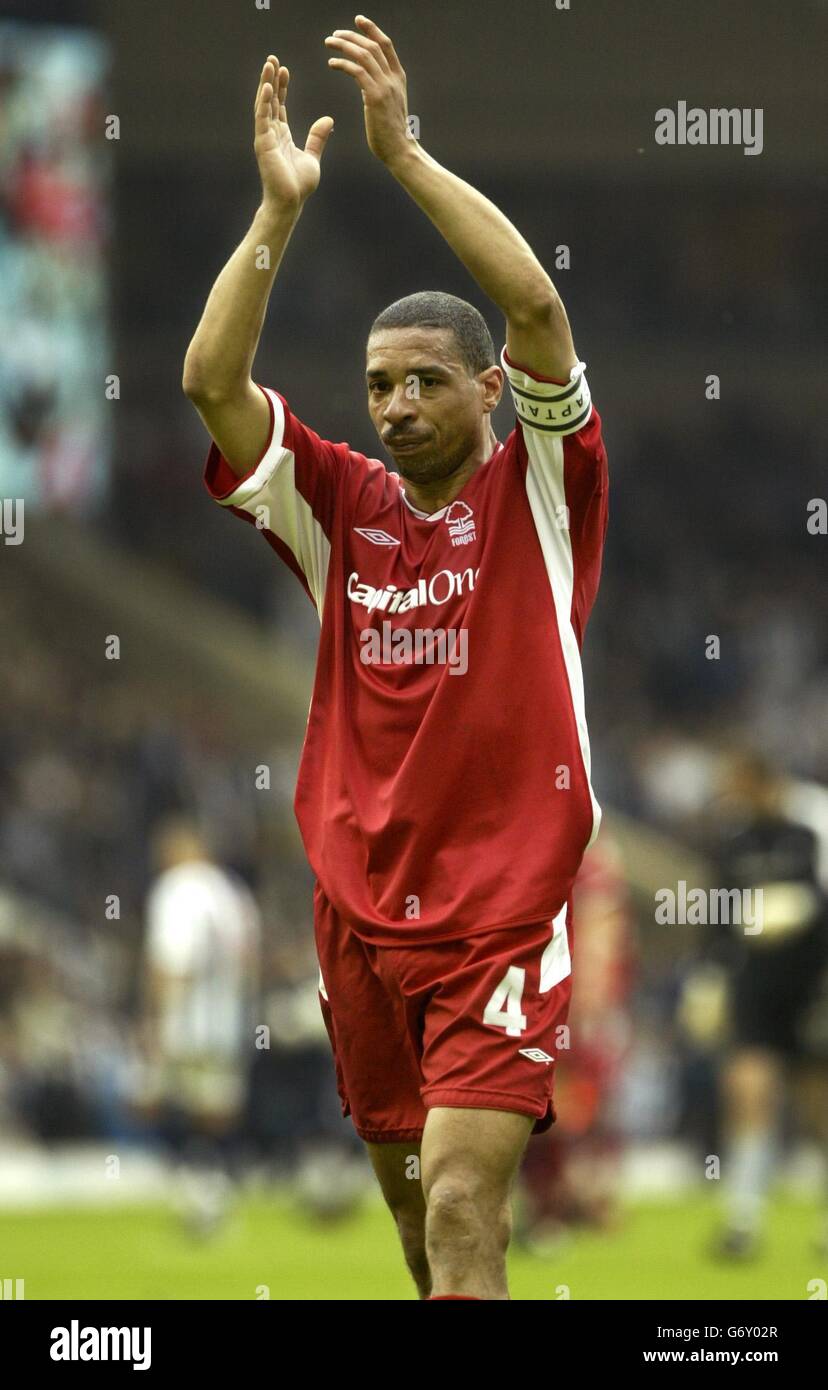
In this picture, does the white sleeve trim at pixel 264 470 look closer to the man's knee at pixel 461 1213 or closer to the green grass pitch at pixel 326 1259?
the man's knee at pixel 461 1213

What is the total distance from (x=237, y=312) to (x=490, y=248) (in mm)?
656

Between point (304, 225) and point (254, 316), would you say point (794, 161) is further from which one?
point (254, 316)

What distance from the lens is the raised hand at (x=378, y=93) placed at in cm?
537

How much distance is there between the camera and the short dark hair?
5.58 m

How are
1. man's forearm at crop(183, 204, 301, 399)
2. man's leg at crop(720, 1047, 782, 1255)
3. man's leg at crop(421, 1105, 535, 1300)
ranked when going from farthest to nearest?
man's leg at crop(720, 1047, 782, 1255) → man's forearm at crop(183, 204, 301, 399) → man's leg at crop(421, 1105, 535, 1300)

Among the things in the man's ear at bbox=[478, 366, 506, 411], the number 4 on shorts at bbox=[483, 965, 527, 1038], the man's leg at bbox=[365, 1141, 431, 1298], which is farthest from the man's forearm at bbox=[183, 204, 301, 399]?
the man's leg at bbox=[365, 1141, 431, 1298]

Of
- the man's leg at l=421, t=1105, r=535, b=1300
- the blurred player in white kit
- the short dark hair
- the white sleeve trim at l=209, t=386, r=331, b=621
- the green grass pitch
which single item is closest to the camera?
the man's leg at l=421, t=1105, r=535, b=1300

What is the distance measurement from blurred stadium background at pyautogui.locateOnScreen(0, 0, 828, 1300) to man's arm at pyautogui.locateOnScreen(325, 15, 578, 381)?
655 cm

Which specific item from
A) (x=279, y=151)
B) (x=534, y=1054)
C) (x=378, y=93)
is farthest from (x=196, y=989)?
(x=378, y=93)

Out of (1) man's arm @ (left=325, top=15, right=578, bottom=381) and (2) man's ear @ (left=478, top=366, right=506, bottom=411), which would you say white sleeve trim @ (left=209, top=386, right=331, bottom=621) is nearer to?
(2) man's ear @ (left=478, top=366, right=506, bottom=411)

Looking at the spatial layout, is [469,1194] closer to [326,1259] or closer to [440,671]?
[440,671]

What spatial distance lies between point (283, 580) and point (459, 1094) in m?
22.5

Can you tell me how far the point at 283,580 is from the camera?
1082 inches

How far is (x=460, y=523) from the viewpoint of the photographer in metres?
5.59
